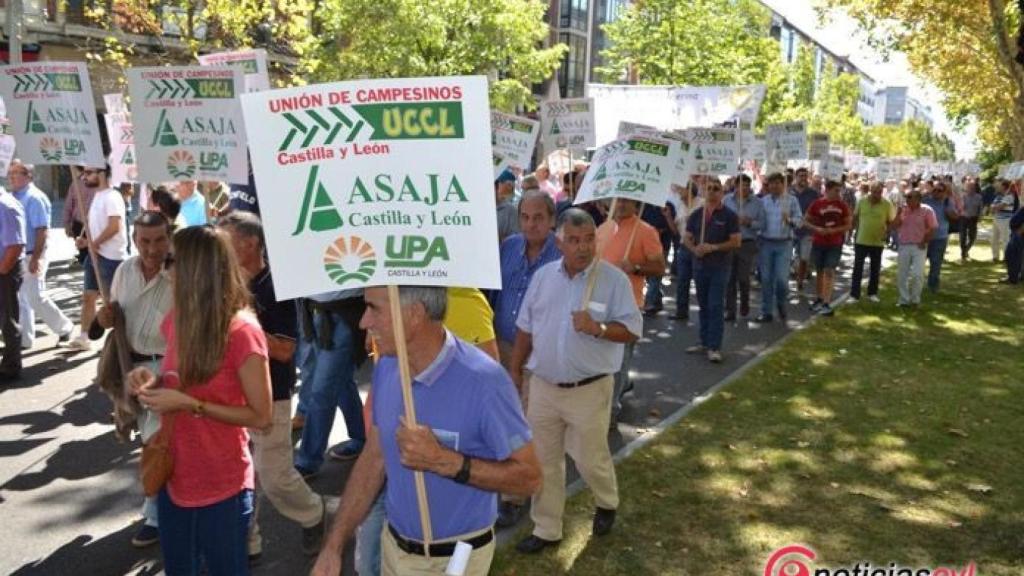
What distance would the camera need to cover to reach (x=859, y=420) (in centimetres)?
779

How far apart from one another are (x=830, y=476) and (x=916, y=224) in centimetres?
867

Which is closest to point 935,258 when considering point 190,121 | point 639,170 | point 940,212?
point 940,212

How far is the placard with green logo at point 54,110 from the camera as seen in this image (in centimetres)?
602

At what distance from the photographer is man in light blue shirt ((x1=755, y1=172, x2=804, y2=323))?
1234 centimetres

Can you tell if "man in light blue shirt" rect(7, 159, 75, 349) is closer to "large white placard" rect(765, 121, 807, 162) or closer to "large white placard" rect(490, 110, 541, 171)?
"large white placard" rect(490, 110, 541, 171)

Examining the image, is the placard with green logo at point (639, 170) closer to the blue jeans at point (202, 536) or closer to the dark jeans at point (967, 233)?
the blue jeans at point (202, 536)

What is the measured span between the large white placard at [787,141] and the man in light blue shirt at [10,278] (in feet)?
39.1

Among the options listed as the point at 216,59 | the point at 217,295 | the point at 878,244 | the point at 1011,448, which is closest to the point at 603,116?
the point at 878,244

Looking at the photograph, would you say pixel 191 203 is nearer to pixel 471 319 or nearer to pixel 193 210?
pixel 193 210

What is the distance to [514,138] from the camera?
35.9 ft

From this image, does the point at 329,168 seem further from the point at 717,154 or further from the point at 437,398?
the point at 717,154

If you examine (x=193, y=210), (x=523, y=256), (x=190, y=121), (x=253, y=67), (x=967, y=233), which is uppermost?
(x=253, y=67)

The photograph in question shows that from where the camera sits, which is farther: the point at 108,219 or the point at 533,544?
the point at 108,219

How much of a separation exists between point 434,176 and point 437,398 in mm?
716
